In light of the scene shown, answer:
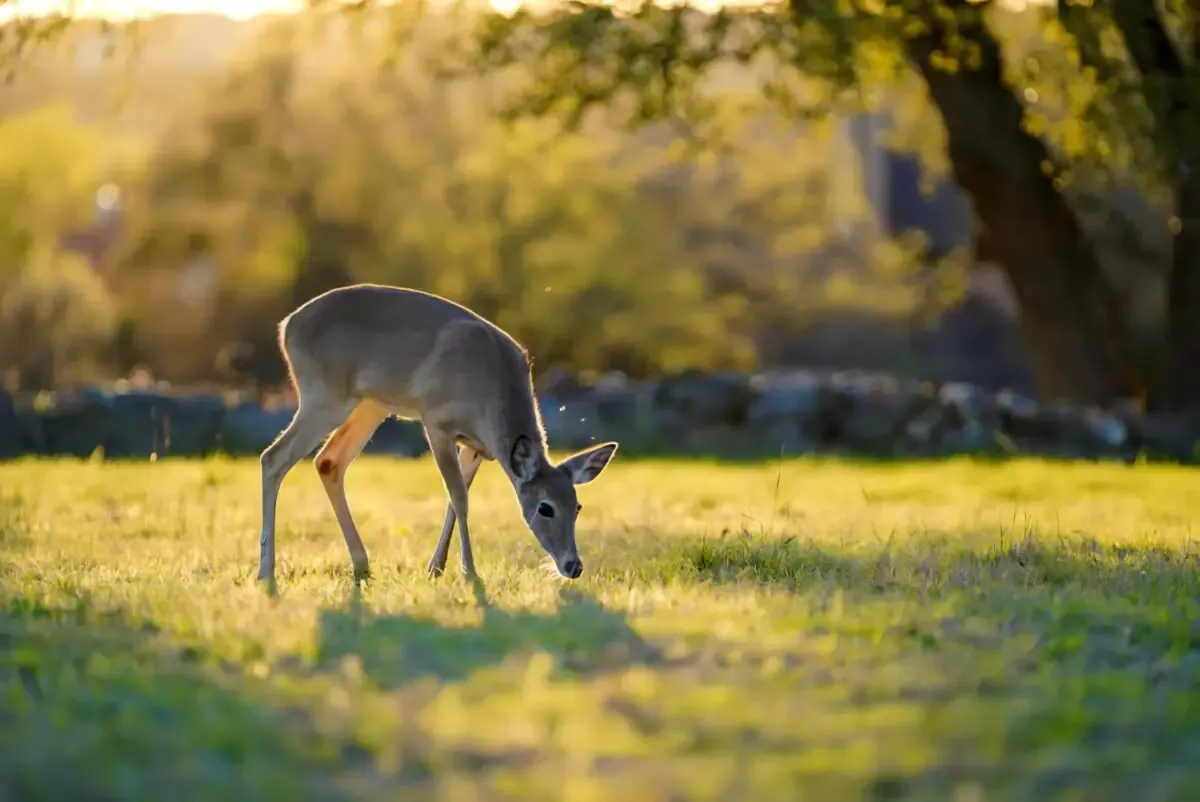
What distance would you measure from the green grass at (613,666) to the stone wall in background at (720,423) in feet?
21.9

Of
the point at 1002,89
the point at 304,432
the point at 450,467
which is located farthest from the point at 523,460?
the point at 1002,89

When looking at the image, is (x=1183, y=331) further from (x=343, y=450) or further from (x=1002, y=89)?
(x=343, y=450)

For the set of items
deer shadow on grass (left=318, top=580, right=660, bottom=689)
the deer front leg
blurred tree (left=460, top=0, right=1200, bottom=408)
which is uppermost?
deer shadow on grass (left=318, top=580, right=660, bottom=689)

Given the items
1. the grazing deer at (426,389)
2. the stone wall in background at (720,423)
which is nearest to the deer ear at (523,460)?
the grazing deer at (426,389)

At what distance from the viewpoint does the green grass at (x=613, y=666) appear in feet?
14.3

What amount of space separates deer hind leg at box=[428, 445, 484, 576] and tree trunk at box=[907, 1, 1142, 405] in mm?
9620

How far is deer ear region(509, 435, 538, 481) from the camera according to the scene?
8.38 meters

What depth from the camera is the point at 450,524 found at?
29.0ft

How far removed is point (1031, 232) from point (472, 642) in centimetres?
1423

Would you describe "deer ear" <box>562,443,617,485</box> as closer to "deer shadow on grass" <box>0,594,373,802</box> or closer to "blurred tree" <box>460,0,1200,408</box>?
"deer shadow on grass" <box>0,594,373,802</box>

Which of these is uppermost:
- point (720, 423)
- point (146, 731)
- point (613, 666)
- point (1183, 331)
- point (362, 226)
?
point (146, 731)

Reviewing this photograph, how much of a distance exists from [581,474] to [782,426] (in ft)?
32.6

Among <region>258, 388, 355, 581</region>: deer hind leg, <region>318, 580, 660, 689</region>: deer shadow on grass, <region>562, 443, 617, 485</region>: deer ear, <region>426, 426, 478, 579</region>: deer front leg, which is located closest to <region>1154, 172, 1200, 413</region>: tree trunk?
<region>562, 443, 617, 485</region>: deer ear

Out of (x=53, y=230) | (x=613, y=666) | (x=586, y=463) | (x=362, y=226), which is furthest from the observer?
(x=362, y=226)
